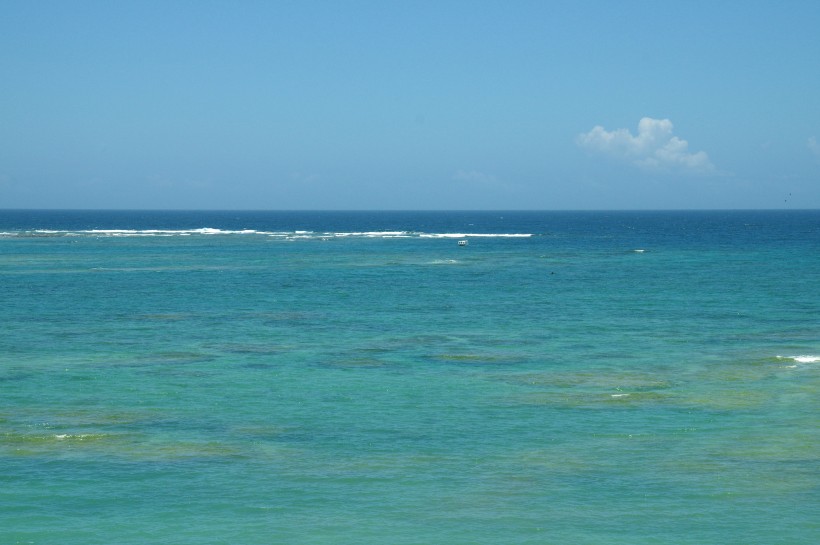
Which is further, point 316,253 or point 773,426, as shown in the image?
point 316,253

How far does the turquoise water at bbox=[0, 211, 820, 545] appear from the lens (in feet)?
64.0

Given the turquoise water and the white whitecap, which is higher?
the white whitecap

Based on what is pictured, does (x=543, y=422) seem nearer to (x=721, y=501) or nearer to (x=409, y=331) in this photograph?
(x=721, y=501)

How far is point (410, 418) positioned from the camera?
27922mm

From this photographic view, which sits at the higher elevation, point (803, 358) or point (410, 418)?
point (803, 358)

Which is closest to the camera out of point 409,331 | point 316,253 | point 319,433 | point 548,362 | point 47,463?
point 47,463

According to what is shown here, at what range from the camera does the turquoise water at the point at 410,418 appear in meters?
19.5

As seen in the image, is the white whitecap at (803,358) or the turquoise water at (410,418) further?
the white whitecap at (803,358)

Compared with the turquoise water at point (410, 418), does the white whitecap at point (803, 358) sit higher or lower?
higher

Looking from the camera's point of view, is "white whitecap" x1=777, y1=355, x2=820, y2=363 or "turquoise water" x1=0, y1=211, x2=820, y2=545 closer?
"turquoise water" x1=0, y1=211, x2=820, y2=545

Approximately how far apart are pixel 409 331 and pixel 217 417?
1930 cm

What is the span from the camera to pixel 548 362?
121 feet

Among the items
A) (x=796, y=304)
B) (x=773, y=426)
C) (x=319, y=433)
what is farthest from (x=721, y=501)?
(x=796, y=304)

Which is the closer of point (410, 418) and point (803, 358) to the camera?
point (410, 418)
